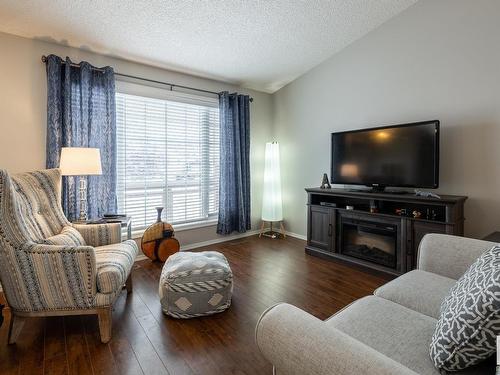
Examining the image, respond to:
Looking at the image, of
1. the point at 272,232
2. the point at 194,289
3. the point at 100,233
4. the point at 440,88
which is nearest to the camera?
the point at 194,289

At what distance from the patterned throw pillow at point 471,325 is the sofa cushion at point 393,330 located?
0.09 meters

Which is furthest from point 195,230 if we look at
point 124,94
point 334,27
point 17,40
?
point 334,27

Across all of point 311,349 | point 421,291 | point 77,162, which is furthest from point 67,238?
point 421,291

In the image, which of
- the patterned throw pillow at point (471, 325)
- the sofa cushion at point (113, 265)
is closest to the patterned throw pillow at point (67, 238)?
the sofa cushion at point (113, 265)

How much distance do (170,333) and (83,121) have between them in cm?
235

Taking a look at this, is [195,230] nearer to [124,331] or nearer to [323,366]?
[124,331]

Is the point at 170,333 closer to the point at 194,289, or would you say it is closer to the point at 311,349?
the point at 194,289

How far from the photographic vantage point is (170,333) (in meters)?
1.92

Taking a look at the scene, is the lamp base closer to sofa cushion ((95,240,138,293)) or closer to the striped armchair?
sofa cushion ((95,240,138,293))

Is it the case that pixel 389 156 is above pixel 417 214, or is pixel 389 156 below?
above

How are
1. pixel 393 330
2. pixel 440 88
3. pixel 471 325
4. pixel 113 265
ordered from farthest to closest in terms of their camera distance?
pixel 440 88 → pixel 113 265 → pixel 393 330 → pixel 471 325

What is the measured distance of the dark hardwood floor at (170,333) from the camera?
1607 millimetres

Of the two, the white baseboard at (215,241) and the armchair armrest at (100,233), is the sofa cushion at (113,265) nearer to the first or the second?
the armchair armrest at (100,233)

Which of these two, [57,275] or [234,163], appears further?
[234,163]
